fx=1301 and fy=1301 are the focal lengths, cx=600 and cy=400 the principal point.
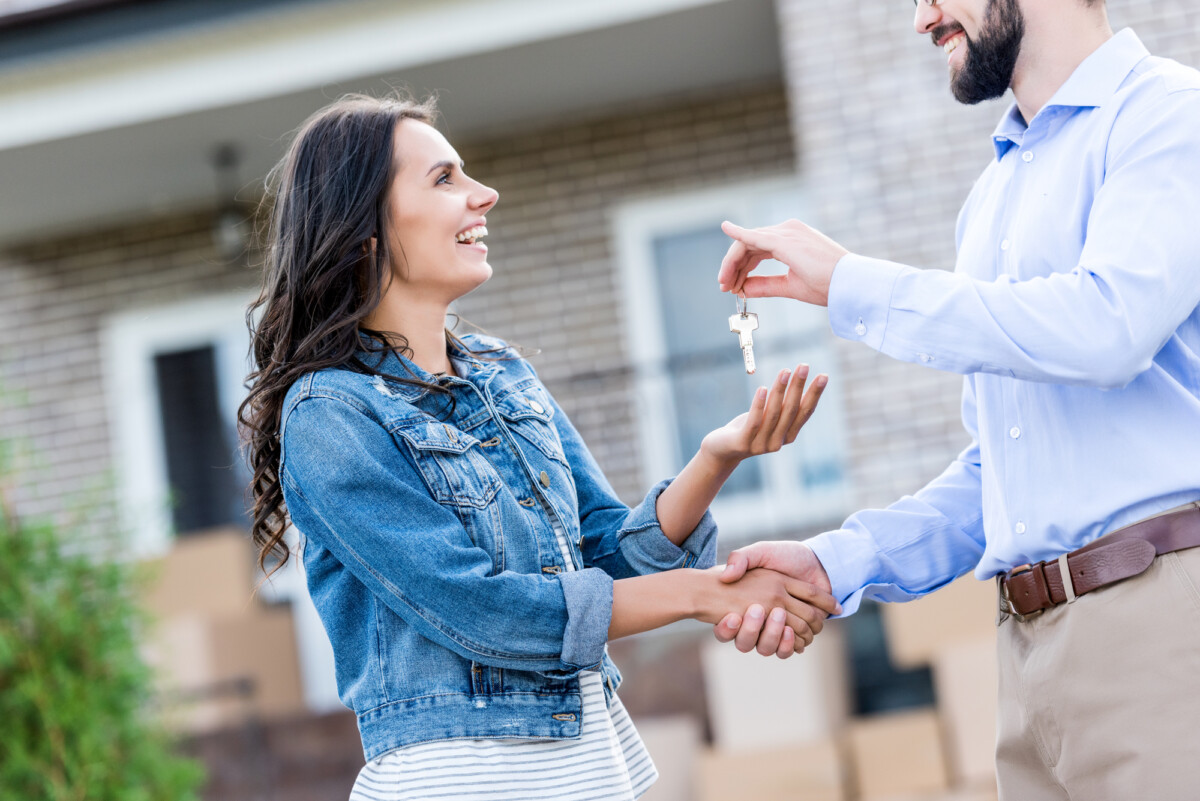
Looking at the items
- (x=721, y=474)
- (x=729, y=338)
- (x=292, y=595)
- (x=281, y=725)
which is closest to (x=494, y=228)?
(x=729, y=338)

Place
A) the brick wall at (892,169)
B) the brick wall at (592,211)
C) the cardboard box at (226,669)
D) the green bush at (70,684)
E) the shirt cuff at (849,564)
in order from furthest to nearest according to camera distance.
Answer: the brick wall at (592,211) < the cardboard box at (226,669) < the brick wall at (892,169) < the green bush at (70,684) < the shirt cuff at (849,564)

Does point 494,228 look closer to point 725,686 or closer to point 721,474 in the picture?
point 725,686

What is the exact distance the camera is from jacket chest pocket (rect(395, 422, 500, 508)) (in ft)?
7.37

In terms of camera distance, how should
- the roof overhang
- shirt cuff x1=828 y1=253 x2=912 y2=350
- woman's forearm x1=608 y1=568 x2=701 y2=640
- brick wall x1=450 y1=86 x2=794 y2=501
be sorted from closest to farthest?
1. shirt cuff x1=828 y1=253 x2=912 y2=350
2. woman's forearm x1=608 y1=568 x2=701 y2=640
3. the roof overhang
4. brick wall x1=450 y1=86 x2=794 y2=501

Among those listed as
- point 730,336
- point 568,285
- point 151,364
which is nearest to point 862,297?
point 730,336

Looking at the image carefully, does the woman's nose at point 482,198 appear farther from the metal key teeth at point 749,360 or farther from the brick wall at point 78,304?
the brick wall at point 78,304

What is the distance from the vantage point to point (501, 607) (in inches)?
84.7

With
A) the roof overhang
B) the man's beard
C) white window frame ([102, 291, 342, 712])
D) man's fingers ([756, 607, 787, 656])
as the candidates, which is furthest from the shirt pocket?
white window frame ([102, 291, 342, 712])

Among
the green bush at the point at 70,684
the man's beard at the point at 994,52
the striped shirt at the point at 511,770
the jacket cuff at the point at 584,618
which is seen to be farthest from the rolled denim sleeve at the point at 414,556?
the green bush at the point at 70,684

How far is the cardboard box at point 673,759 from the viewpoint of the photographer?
19.4ft

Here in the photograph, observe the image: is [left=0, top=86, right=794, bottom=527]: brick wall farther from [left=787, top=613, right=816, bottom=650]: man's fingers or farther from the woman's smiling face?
Answer: the woman's smiling face

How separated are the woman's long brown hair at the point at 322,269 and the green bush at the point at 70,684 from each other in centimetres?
369

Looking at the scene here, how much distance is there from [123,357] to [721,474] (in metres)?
7.10

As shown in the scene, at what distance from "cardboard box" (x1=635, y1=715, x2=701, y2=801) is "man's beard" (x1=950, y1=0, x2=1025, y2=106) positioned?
418cm
